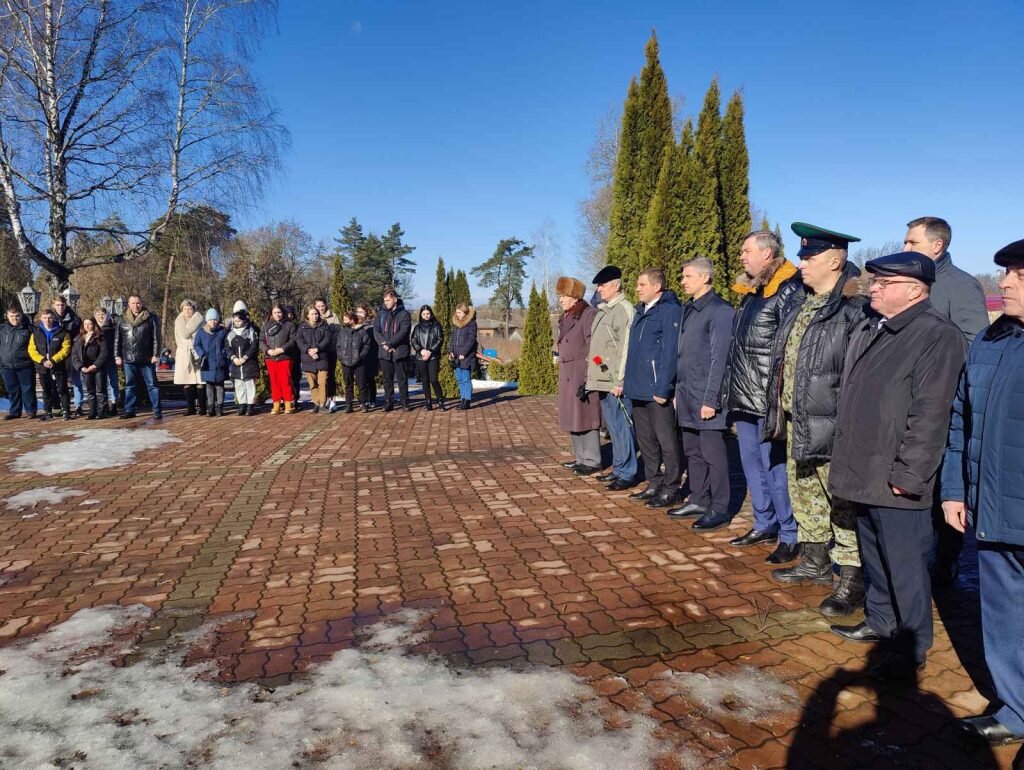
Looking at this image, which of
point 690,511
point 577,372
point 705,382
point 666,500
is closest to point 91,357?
point 577,372

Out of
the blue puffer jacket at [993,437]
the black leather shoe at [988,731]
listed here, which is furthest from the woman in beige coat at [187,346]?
the black leather shoe at [988,731]

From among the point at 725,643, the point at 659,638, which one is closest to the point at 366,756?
the point at 659,638

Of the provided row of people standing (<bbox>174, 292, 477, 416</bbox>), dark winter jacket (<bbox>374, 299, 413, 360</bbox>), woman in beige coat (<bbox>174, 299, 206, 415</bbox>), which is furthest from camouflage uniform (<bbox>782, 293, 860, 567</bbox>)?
woman in beige coat (<bbox>174, 299, 206, 415</bbox>)

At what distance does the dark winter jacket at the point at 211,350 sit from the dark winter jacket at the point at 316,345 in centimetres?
123

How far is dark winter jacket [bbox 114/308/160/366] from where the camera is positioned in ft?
32.9

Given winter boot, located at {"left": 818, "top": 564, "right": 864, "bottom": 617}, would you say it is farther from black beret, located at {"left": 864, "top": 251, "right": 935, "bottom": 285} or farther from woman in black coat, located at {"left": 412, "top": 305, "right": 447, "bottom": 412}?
woman in black coat, located at {"left": 412, "top": 305, "right": 447, "bottom": 412}

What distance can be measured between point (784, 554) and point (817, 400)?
1170 millimetres

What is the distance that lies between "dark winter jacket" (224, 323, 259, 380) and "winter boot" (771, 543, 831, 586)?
954cm

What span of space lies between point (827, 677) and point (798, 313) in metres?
1.89

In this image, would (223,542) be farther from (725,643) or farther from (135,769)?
(725,643)

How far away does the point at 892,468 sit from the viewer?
100 inches

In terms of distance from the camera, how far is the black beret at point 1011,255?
2.07 meters

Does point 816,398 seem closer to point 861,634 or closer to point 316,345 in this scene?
point 861,634

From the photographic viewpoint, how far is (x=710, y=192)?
12.7 m
